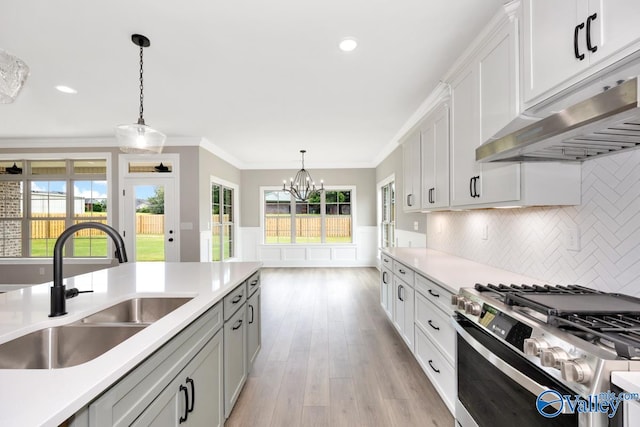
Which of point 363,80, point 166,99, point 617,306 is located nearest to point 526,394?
point 617,306

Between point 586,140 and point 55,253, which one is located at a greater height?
point 586,140

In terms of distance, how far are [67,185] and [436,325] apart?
6.45 m

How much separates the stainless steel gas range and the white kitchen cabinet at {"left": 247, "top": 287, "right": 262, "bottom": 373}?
1483mm

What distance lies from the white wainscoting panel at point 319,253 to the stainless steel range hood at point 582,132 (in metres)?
5.92

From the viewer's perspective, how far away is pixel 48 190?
5297mm

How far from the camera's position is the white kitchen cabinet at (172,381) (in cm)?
81

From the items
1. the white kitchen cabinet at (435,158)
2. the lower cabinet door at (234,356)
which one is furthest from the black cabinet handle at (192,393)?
the white kitchen cabinet at (435,158)

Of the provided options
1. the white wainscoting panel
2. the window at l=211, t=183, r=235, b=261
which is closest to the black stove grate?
the window at l=211, t=183, r=235, b=261

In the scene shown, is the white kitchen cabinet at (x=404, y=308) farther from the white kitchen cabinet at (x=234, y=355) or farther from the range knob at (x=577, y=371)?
the range knob at (x=577, y=371)

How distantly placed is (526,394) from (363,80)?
8.85 feet

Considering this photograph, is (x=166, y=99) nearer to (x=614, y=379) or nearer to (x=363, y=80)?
(x=363, y=80)

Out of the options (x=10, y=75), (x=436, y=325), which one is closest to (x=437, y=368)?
(x=436, y=325)

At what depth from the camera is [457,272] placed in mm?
2180

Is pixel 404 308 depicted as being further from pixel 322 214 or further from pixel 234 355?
pixel 322 214
